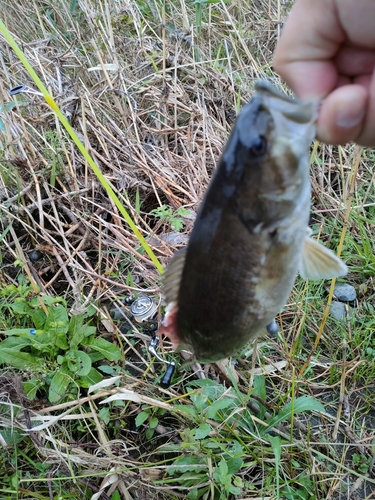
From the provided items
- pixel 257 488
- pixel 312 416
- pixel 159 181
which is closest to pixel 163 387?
pixel 257 488

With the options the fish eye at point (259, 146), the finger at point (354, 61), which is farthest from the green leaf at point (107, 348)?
the finger at point (354, 61)

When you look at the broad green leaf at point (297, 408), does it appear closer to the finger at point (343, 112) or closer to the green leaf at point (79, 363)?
the green leaf at point (79, 363)

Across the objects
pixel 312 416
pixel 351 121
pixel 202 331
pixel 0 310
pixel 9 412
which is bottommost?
pixel 312 416

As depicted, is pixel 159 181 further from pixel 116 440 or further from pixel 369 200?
pixel 116 440

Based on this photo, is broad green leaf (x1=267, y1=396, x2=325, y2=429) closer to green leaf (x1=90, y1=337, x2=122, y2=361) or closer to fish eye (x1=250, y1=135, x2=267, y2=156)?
green leaf (x1=90, y1=337, x2=122, y2=361)

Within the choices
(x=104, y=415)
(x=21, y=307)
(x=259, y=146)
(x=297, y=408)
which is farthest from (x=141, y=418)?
(x=259, y=146)

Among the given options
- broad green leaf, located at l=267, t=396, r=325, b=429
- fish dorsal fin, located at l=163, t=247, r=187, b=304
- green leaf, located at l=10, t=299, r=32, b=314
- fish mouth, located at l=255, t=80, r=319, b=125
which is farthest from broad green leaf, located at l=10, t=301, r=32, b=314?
fish mouth, located at l=255, t=80, r=319, b=125
